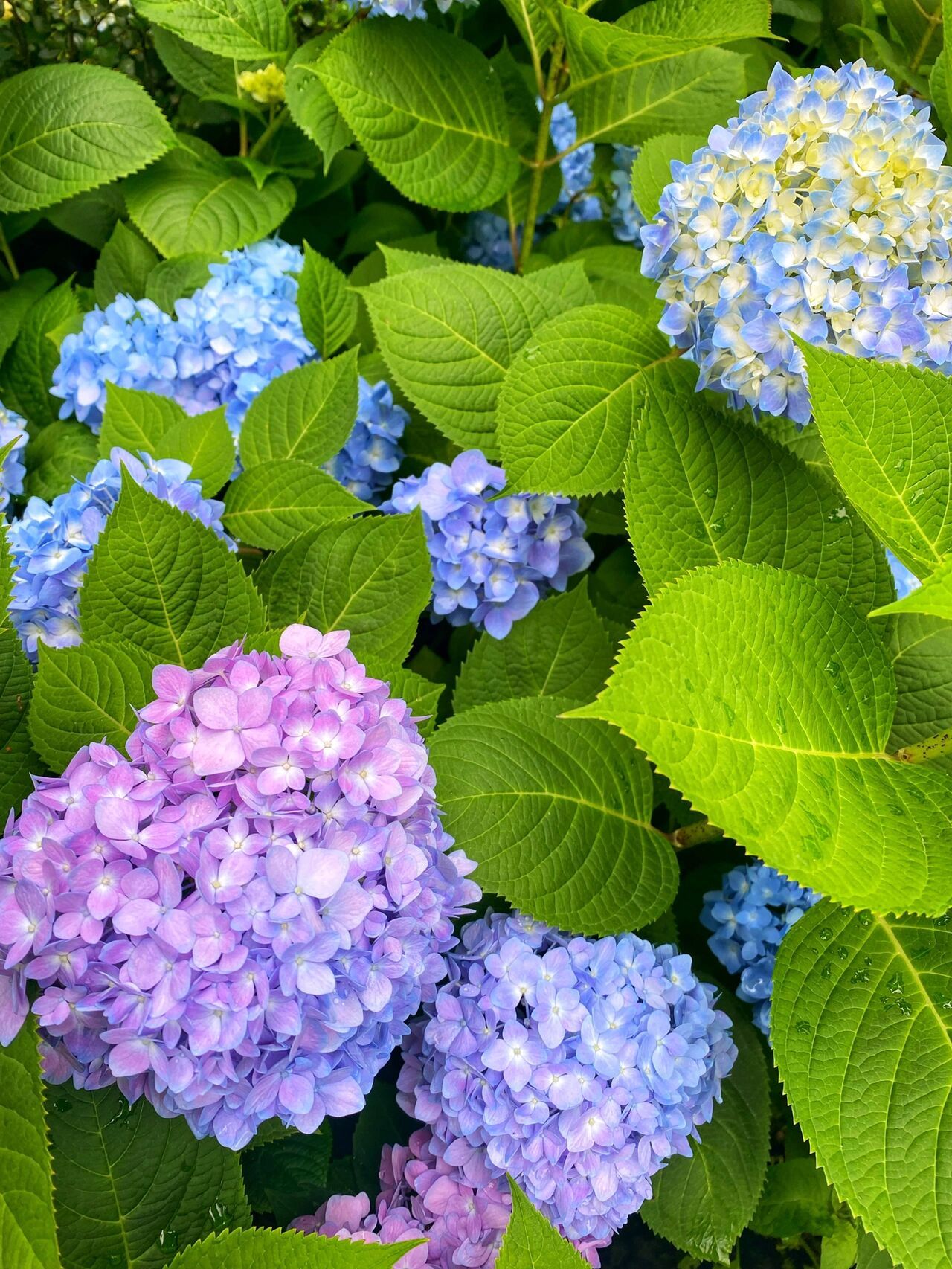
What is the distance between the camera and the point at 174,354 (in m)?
1.21

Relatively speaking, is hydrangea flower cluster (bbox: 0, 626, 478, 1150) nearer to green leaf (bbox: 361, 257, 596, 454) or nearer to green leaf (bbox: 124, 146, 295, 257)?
green leaf (bbox: 361, 257, 596, 454)

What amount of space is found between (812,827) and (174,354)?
907mm

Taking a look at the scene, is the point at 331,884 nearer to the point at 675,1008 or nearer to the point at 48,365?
the point at 675,1008

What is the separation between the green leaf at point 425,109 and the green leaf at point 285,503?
41 cm

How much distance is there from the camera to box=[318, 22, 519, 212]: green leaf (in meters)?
1.20

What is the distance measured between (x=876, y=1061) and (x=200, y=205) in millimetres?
1262

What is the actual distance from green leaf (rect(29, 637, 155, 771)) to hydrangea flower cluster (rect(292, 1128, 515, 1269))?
1.51 ft

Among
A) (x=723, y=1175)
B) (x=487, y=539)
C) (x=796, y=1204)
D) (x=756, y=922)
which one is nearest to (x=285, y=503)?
(x=487, y=539)

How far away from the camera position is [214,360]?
3.98 feet

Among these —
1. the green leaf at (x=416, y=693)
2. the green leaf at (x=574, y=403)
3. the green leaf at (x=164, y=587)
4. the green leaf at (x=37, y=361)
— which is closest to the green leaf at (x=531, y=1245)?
the green leaf at (x=416, y=693)

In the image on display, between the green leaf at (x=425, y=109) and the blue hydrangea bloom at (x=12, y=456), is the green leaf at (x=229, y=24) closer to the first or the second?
the green leaf at (x=425, y=109)

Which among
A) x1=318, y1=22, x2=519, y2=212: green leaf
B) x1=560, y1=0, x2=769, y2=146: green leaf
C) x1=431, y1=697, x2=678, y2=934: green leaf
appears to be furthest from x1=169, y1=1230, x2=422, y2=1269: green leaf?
x1=560, y1=0, x2=769, y2=146: green leaf

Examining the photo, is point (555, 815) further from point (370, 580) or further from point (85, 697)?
point (85, 697)

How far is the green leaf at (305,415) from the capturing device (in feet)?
3.71
